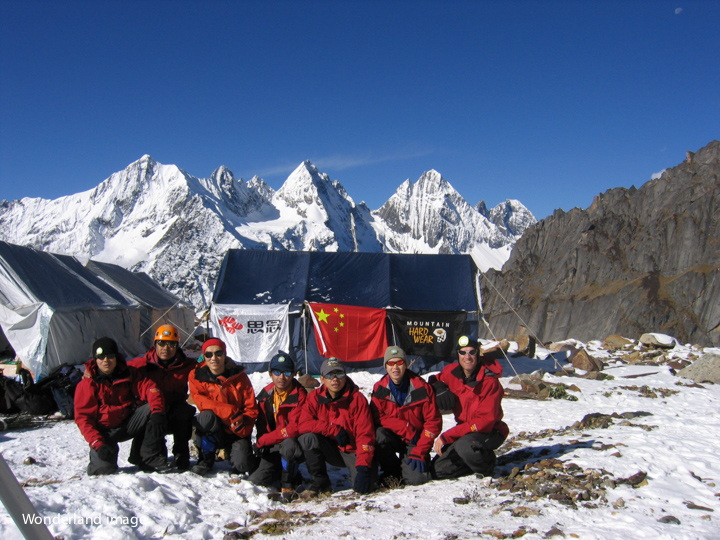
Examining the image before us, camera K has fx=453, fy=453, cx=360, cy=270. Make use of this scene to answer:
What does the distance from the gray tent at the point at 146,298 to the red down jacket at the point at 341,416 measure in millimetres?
11390

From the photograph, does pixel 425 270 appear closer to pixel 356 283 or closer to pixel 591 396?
pixel 356 283

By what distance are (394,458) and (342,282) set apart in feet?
25.1

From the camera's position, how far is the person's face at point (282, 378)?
419 centimetres

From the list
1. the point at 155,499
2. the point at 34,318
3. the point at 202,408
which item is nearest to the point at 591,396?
the point at 202,408

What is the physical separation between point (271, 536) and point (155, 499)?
100 centimetres

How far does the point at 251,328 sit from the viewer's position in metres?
11.2

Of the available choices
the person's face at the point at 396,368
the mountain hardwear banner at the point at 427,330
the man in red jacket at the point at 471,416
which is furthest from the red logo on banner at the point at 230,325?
the man in red jacket at the point at 471,416

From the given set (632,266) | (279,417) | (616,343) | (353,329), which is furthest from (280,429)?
(632,266)

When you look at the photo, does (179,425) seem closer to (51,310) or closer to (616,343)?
(51,310)

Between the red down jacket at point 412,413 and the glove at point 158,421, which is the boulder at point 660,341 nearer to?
the red down jacket at point 412,413

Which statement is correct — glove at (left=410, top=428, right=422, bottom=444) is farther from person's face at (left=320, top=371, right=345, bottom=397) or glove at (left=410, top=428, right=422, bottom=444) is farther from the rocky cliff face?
the rocky cliff face

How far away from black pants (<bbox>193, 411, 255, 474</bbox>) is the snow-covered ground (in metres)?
0.13

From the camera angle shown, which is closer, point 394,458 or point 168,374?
point 394,458

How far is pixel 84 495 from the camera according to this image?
10.6 ft
